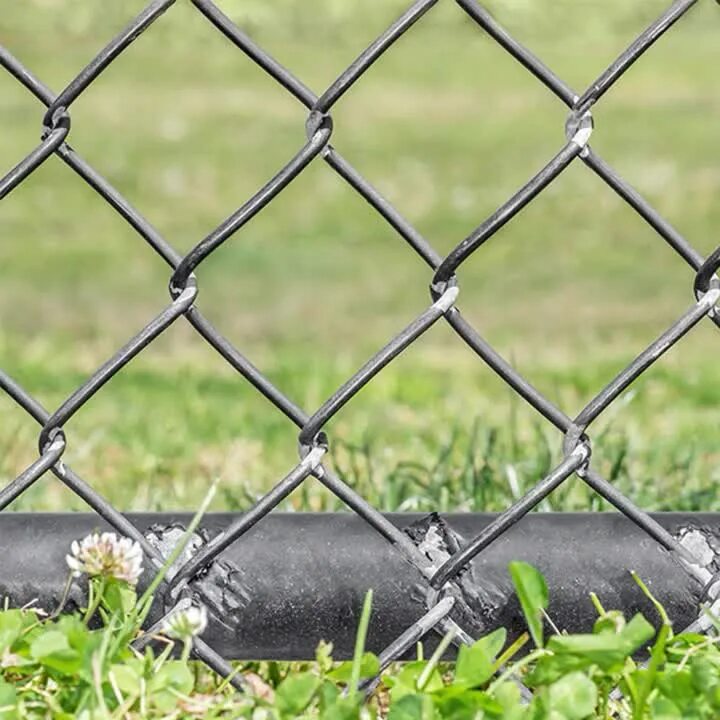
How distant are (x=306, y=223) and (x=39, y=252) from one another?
148 cm

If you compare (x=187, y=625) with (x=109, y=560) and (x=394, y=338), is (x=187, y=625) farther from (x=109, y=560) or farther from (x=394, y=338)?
(x=394, y=338)

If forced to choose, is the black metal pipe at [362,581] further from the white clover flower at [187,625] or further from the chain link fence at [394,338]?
the white clover flower at [187,625]

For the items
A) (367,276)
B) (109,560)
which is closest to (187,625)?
(109,560)

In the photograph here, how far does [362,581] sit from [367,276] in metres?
5.59

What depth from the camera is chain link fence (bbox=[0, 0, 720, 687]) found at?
1.33 metres

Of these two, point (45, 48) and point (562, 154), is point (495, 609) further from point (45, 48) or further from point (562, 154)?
point (45, 48)

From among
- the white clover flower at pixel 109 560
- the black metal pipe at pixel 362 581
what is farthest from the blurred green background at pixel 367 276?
the white clover flower at pixel 109 560

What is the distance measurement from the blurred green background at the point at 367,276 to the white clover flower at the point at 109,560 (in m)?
0.95

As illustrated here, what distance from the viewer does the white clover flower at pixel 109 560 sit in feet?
4.28

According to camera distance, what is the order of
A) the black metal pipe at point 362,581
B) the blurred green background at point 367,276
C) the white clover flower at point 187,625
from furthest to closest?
the blurred green background at point 367,276, the black metal pipe at point 362,581, the white clover flower at point 187,625

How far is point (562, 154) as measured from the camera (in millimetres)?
1340

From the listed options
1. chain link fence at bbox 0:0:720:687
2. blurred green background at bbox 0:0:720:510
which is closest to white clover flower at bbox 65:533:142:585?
chain link fence at bbox 0:0:720:687

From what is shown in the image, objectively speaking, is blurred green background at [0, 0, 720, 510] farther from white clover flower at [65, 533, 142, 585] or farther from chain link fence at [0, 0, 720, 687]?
white clover flower at [65, 533, 142, 585]

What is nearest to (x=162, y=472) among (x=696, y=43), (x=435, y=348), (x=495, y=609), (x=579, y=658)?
(x=495, y=609)
